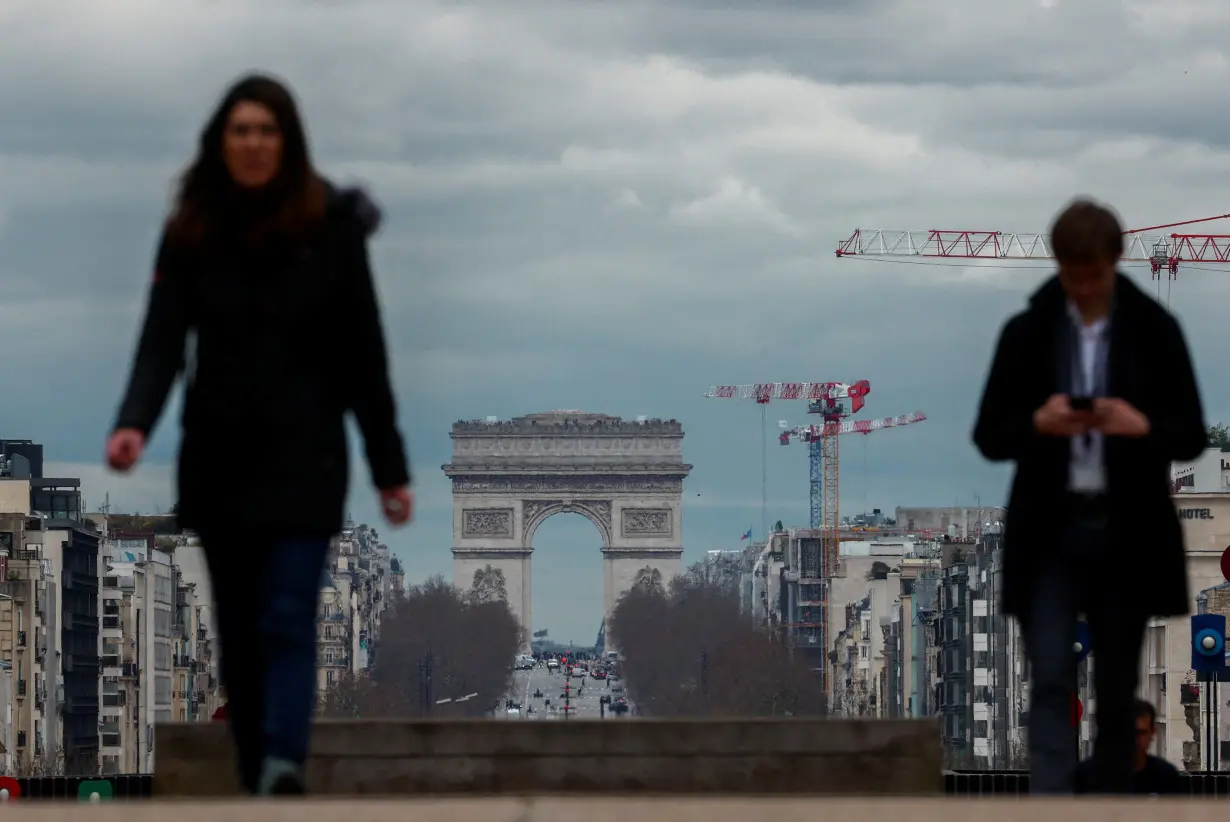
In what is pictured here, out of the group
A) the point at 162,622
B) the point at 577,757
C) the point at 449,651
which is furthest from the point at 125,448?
the point at 449,651

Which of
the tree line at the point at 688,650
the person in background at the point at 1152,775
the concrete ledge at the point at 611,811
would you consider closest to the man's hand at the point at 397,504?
the concrete ledge at the point at 611,811

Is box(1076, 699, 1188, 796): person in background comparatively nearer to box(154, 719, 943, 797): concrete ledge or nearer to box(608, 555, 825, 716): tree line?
box(154, 719, 943, 797): concrete ledge

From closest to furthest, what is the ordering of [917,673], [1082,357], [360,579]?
[1082,357], [917,673], [360,579]

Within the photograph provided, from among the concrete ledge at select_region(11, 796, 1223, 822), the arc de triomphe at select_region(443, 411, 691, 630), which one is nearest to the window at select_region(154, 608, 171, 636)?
the arc de triomphe at select_region(443, 411, 691, 630)

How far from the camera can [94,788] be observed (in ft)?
101

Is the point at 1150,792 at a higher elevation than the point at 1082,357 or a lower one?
lower

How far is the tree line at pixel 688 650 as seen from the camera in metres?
151

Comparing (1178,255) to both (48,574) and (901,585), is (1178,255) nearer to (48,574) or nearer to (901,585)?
(901,585)

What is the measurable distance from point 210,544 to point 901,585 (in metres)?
140

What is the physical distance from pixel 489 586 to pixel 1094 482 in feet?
619

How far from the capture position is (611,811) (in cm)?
690

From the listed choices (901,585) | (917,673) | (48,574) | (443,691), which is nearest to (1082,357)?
(48,574)

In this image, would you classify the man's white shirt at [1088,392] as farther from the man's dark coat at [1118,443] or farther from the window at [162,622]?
the window at [162,622]

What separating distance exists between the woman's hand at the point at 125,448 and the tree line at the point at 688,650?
14047 centimetres
